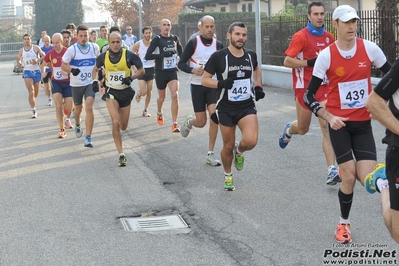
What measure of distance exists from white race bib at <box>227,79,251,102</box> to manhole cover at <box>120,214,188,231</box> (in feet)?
5.15

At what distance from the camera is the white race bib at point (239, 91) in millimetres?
8445

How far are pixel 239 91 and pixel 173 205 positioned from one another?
1.46 metres

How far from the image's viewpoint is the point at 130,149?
39.5 ft

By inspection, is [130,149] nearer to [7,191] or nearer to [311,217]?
[7,191]

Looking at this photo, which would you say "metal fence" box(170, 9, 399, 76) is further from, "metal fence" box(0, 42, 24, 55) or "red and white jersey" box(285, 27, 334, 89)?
"metal fence" box(0, 42, 24, 55)

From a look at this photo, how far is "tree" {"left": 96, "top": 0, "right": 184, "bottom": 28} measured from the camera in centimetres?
5409

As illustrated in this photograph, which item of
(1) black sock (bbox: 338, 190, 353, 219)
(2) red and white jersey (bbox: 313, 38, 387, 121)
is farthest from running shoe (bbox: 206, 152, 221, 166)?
(1) black sock (bbox: 338, 190, 353, 219)

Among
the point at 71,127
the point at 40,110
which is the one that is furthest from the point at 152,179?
the point at 40,110

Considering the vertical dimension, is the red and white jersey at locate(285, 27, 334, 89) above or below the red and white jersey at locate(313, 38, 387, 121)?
above

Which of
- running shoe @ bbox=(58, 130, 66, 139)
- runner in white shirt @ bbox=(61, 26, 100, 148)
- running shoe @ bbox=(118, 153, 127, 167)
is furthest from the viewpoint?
running shoe @ bbox=(58, 130, 66, 139)

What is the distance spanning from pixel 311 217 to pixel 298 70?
2.40 m

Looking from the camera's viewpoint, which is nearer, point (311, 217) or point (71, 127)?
point (311, 217)

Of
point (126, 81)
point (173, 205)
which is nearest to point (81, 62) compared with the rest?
point (126, 81)

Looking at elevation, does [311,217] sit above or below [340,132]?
below
